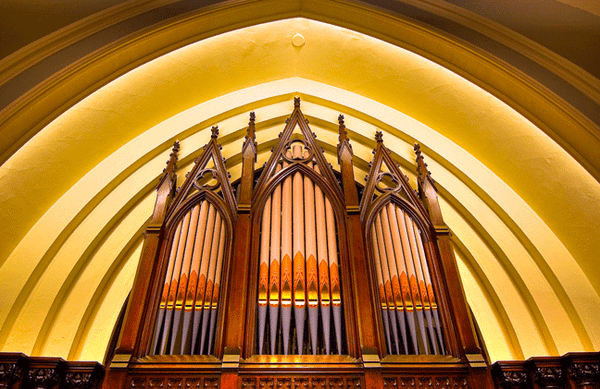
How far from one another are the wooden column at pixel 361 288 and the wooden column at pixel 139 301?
2030mm

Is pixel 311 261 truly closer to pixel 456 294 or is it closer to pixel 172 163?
pixel 456 294

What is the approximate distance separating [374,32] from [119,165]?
12.8 ft

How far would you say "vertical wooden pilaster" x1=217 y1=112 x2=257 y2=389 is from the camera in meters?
4.01

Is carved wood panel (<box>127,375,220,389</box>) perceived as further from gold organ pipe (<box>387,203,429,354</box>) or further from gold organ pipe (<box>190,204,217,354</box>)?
gold organ pipe (<box>387,203,429,354</box>)

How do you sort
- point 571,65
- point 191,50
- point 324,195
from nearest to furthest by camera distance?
point 571,65
point 324,195
point 191,50

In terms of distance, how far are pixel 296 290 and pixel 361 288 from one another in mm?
649

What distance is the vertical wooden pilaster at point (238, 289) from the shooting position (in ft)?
13.2

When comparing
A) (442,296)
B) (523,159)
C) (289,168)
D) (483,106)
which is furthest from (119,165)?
(523,159)

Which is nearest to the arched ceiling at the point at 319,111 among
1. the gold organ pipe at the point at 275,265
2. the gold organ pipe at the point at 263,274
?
the gold organ pipe at the point at 275,265

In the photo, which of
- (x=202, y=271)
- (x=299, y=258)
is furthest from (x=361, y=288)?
(x=202, y=271)

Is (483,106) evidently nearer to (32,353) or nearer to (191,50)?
(191,50)

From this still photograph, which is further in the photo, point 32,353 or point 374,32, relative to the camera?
point 374,32

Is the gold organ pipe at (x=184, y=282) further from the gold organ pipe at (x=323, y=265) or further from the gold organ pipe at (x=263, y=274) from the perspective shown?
the gold organ pipe at (x=323, y=265)

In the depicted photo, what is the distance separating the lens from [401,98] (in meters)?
6.79
